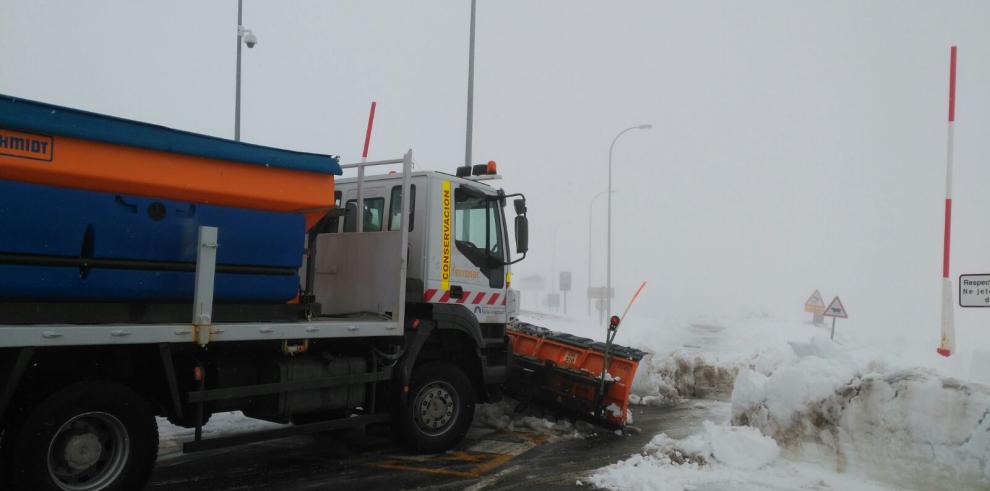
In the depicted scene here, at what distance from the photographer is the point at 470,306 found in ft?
25.1

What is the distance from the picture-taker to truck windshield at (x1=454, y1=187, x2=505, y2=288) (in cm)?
764

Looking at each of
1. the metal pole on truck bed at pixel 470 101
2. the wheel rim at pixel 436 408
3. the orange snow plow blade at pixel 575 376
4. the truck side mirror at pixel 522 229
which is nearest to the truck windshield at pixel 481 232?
the truck side mirror at pixel 522 229

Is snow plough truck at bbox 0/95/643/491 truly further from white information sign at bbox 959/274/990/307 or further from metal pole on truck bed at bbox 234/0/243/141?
metal pole on truck bed at bbox 234/0/243/141

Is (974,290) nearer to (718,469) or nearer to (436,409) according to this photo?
(718,469)

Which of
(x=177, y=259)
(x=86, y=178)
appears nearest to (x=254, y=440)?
(x=177, y=259)

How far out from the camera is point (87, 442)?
4.76m

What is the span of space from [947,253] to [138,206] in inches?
346

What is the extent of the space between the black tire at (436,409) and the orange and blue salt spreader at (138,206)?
182 cm

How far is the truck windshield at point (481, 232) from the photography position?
25.1 feet

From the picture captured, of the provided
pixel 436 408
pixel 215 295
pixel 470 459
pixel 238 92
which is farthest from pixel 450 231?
pixel 238 92

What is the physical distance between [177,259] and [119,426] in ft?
3.98

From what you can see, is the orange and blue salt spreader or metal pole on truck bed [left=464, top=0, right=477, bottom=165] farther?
metal pole on truck bed [left=464, top=0, right=477, bottom=165]

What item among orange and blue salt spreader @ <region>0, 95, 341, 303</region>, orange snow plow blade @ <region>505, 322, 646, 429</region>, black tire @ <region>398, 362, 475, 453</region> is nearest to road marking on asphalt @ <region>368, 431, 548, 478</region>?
black tire @ <region>398, 362, 475, 453</region>

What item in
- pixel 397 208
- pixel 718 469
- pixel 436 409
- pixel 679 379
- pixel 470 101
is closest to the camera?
pixel 718 469
